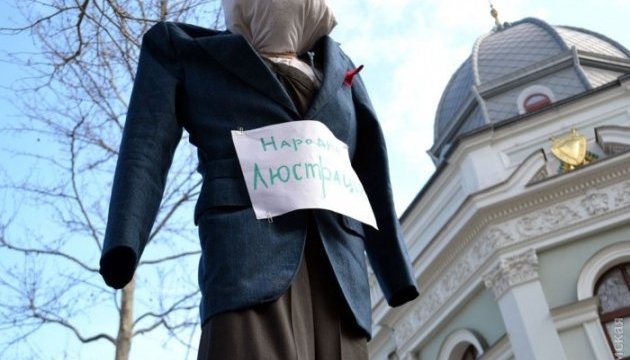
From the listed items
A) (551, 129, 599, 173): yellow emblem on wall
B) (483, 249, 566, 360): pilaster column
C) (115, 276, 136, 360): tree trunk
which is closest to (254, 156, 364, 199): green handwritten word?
(115, 276, 136, 360): tree trunk

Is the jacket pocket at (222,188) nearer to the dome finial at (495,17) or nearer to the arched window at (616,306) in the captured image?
the arched window at (616,306)

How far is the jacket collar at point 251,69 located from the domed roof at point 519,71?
17.4 m

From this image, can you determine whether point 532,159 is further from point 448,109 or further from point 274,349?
point 274,349

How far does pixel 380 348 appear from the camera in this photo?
19.4 metres

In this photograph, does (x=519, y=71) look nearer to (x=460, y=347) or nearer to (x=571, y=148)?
(x=571, y=148)

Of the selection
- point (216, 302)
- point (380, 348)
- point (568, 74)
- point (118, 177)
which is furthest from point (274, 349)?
point (568, 74)

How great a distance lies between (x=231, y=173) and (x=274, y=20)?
0.57 m

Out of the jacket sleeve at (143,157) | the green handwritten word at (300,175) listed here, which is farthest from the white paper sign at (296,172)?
the jacket sleeve at (143,157)

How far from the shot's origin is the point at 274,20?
2.16 metres

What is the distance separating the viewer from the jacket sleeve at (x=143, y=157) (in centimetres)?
168

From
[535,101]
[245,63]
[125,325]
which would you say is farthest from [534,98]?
[245,63]

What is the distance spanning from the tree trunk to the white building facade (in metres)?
7.65

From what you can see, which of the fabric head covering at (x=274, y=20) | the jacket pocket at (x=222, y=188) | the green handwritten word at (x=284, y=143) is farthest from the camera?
the fabric head covering at (x=274, y=20)

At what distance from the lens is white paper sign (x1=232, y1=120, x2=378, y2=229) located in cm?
181
